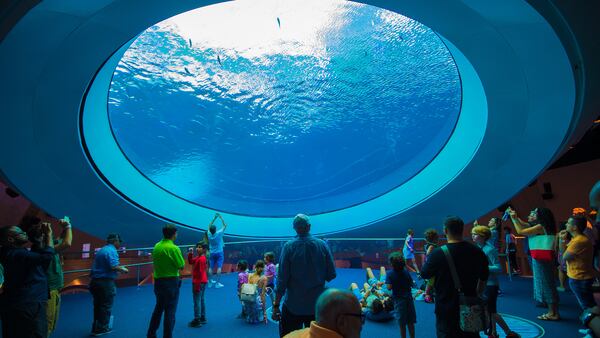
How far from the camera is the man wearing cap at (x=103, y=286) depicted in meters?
5.70

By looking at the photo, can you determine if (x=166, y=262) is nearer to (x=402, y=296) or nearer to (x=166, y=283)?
(x=166, y=283)

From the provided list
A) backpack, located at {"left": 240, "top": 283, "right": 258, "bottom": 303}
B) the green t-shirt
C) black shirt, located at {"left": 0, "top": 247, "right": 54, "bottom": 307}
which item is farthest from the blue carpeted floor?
black shirt, located at {"left": 0, "top": 247, "right": 54, "bottom": 307}

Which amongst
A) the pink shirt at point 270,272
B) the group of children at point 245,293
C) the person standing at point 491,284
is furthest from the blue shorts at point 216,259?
the person standing at point 491,284

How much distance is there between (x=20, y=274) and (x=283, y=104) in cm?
999

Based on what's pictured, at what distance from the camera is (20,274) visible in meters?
3.48

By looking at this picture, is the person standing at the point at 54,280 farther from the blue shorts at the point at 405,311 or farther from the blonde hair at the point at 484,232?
the blonde hair at the point at 484,232

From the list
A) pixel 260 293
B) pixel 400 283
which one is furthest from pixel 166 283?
pixel 400 283

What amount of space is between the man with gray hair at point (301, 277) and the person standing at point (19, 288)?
2.45 metres

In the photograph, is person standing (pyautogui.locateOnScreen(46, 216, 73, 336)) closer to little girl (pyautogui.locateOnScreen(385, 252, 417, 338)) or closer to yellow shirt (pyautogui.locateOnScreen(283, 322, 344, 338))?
yellow shirt (pyautogui.locateOnScreen(283, 322, 344, 338))

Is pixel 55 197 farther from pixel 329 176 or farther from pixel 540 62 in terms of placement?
pixel 540 62

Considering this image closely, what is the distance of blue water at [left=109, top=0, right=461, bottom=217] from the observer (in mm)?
9547

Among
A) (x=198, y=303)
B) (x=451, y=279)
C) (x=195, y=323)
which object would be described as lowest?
(x=195, y=323)

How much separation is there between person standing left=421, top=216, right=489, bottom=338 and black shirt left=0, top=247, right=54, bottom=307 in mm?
3857

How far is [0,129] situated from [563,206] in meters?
17.3
